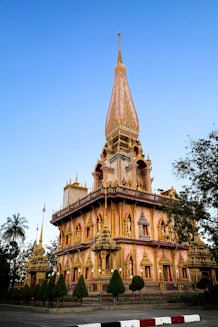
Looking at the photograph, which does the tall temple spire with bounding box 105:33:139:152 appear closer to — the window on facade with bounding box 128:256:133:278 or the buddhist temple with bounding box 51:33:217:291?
the buddhist temple with bounding box 51:33:217:291

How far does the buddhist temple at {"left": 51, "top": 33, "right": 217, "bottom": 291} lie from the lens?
22.9 metres

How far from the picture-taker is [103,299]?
19.7 metres

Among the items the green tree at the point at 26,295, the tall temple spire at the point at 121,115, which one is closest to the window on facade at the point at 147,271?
the green tree at the point at 26,295

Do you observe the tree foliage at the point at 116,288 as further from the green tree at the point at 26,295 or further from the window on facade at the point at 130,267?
the window on facade at the point at 130,267

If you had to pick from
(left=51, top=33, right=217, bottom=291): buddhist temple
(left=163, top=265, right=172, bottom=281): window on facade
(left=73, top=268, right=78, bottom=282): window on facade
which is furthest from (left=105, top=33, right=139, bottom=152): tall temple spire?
(left=73, top=268, right=78, bottom=282): window on facade

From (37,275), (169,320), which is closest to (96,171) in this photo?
(37,275)

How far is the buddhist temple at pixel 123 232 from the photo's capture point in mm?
22891

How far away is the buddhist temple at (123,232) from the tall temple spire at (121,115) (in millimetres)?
151

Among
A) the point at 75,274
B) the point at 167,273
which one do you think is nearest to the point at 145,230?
the point at 167,273

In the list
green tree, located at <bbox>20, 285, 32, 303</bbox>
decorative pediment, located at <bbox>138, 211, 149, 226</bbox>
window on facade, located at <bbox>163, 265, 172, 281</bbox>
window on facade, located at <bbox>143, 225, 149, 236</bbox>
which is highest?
decorative pediment, located at <bbox>138, 211, 149, 226</bbox>

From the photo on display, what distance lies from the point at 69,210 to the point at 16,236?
13.7 m

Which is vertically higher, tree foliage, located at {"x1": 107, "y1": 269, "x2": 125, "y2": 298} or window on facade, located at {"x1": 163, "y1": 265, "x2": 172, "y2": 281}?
window on facade, located at {"x1": 163, "y1": 265, "x2": 172, "y2": 281}

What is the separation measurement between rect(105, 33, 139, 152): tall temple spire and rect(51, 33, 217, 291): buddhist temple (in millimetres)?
151

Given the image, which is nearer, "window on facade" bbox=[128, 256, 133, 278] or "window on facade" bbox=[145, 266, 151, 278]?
"window on facade" bbox=[128, 256, 133, 278]
